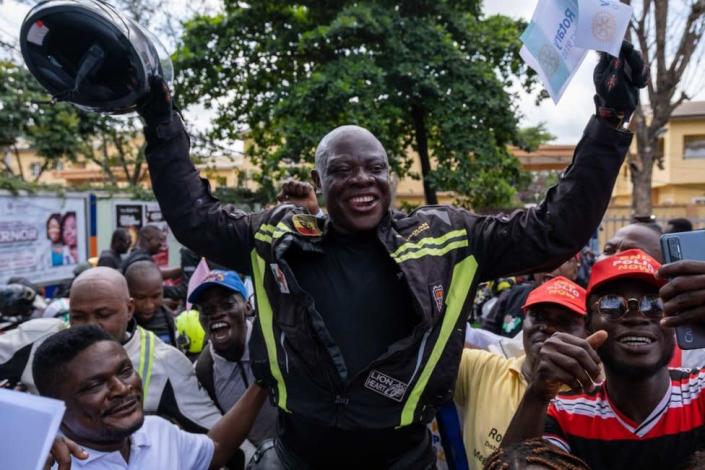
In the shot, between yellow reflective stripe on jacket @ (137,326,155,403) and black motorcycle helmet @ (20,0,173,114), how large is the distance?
1172 mm

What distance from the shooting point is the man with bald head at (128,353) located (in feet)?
8.73

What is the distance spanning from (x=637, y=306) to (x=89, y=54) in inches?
75.8

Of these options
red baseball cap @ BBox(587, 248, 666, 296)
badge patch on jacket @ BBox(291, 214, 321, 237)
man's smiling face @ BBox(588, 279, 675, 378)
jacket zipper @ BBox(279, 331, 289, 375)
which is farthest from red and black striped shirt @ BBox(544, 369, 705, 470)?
badge patch on jacket @ BBox(291, 214, 321, 237)

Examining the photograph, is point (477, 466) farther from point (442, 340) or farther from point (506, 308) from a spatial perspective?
point (506, 308)

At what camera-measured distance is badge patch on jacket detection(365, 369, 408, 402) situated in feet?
6.09

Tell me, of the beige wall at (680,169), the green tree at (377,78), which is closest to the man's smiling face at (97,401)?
the green tree at (377,78)

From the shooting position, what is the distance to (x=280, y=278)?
1967mm

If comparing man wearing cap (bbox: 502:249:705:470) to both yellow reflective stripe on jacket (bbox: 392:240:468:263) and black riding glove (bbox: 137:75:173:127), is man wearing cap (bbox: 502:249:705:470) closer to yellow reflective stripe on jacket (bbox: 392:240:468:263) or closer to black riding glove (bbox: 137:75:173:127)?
yellow reflective stripe on jacket (bbox: 392:240:468:263)

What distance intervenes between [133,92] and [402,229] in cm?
97

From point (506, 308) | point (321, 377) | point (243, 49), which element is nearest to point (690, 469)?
point (321, 377)

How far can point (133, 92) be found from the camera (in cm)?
205

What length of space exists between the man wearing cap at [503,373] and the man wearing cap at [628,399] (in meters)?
0.25

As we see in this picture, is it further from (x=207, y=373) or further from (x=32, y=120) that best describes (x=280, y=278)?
(x=32, y=120)

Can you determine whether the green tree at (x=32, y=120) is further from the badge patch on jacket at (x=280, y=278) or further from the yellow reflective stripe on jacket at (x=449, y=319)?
the yellow reflective stripe on jacket at (x=449, y=319)
